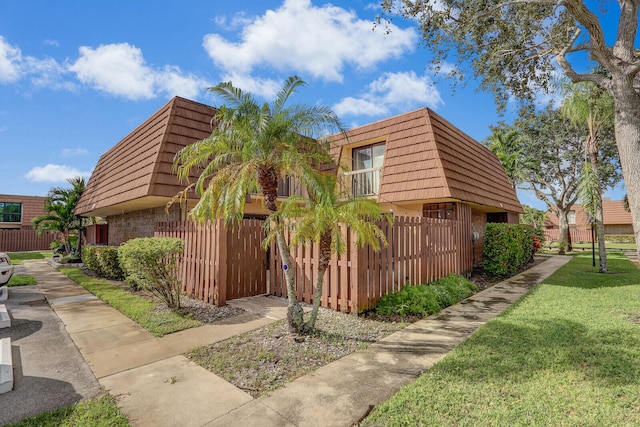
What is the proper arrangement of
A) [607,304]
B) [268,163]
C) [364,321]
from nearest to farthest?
[268,163], [364,321], [607,304]

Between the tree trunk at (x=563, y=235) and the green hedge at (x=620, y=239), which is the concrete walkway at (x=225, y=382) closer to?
the tree trunk at (x=563, y=235)

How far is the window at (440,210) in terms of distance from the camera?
11359 millimetres

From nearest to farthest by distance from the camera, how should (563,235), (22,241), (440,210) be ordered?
(440,210), (563,235), (22,241)

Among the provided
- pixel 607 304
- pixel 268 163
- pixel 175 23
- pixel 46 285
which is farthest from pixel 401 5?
pixel 46 285

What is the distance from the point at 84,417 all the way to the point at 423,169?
35.8ft

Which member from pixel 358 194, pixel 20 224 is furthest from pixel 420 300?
pixel 20 224

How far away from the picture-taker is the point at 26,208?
3206 centimetres

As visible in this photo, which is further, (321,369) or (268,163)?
(268,163)

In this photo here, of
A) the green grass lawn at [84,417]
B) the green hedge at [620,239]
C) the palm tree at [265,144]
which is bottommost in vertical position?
the green hedge at [620,239]

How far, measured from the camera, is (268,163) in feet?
17.0

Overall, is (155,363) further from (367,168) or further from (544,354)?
(367,168)

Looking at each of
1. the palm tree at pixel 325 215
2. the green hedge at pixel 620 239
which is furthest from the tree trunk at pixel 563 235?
the palm tree at pixel 325 215

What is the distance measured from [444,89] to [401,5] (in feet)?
9.94

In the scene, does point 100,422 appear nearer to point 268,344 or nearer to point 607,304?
point 268,344
